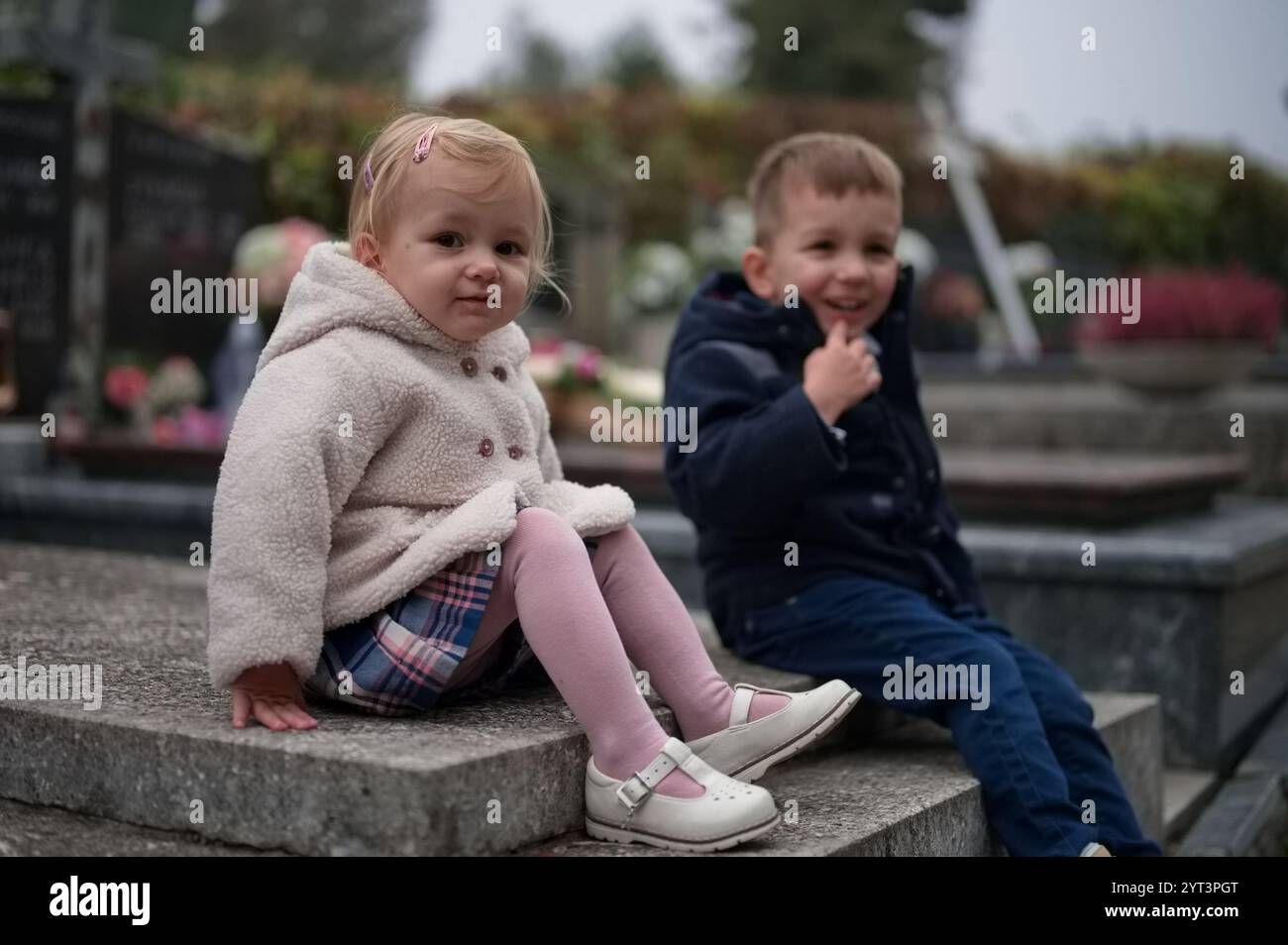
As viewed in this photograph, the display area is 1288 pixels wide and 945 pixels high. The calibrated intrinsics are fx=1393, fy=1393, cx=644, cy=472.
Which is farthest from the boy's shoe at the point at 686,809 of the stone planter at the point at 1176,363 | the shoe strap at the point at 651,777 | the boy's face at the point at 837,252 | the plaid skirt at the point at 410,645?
the stone planter at the point at 1176,363

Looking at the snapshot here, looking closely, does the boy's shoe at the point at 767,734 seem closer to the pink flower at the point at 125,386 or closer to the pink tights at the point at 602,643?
the pink tights at the point at 602,643

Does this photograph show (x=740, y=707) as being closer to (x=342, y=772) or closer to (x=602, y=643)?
(x=602, y=643)

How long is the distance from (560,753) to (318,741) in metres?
0.35

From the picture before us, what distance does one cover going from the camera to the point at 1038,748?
246 centimetres

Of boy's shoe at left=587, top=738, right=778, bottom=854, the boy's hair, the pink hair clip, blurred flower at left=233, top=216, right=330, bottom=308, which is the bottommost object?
boy's shoe at left=587, top=738, right=778, bottom=854

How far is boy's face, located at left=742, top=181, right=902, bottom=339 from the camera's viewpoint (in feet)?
9.23

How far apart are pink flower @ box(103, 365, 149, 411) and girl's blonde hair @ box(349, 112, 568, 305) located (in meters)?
4.40

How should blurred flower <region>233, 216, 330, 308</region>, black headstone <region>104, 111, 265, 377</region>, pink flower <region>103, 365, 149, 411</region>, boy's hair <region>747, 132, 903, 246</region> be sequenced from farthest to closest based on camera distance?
black headstone <region>104, 111, 265, 377</region> → pink flower <region>103, 365, 149, 411</region> → blurred flower <region>233, 216, 330, 308</region> → boy's hair <region>747, 132, 903, 246</region>

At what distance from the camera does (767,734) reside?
2.14 meters

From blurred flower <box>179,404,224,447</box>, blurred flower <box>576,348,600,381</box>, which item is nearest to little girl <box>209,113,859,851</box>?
blurred flower <box>576,348,600,381</box>

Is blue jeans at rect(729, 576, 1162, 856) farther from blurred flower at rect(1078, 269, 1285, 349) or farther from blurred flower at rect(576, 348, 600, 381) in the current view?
blurred flower at rect(1078, 269, 1285, 349)

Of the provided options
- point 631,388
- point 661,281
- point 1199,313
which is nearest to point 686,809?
point 631,388
